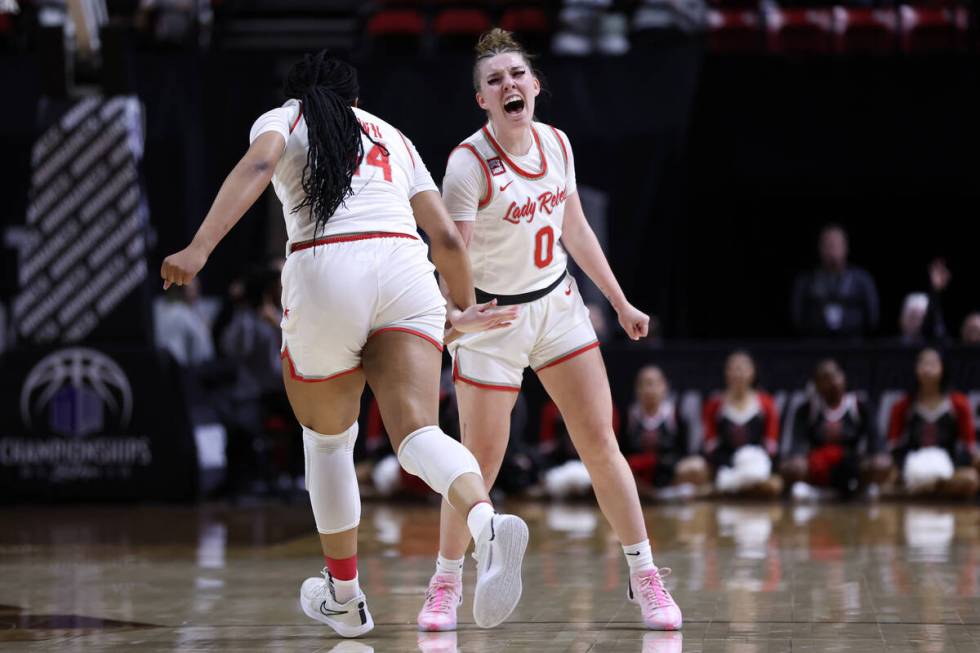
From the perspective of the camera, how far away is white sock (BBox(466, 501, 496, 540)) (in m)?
3.66

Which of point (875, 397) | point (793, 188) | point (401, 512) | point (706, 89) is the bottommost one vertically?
point (401, 512)

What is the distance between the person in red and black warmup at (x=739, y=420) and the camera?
9.98m

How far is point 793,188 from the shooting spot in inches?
530

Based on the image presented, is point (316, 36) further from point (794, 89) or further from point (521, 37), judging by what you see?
point (794, 89)

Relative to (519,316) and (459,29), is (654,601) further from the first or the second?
(459,29)

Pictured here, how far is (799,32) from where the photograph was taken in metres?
12.9

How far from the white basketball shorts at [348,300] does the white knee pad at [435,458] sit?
304 millimetres

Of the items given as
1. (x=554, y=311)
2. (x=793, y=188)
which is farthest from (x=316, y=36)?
(x=554, y=311)

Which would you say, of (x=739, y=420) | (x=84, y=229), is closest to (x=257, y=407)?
(x=84, y=229)

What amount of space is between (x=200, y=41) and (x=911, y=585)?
932 cm

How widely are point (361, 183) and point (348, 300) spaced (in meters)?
0.37

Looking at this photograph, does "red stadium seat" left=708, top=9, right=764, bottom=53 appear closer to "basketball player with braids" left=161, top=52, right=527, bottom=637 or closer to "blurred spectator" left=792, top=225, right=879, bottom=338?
"blurred spectator" left=792, top=225, right=879, bottom=338

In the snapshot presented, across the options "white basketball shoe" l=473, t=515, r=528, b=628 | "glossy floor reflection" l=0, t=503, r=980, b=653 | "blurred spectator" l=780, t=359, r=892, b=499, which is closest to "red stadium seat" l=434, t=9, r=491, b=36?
"blurred spectator" l=780, t=359, r=892, b=499

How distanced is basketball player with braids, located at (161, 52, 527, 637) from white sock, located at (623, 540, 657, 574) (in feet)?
2.74
